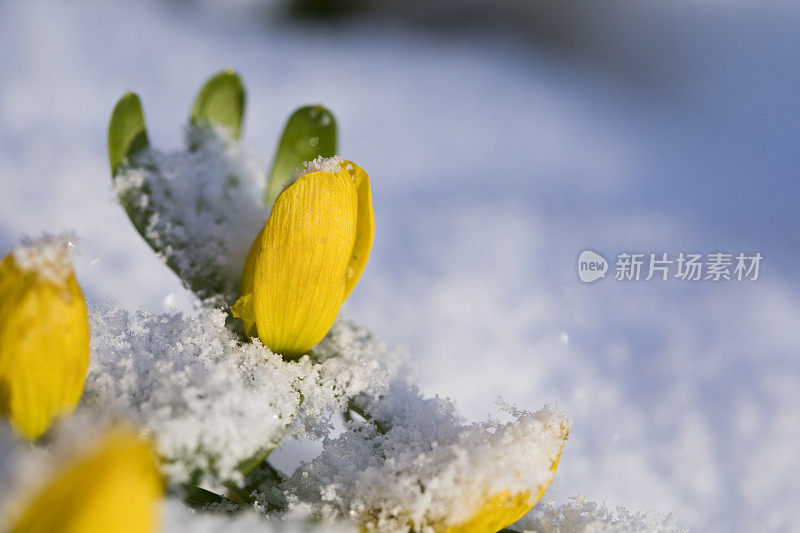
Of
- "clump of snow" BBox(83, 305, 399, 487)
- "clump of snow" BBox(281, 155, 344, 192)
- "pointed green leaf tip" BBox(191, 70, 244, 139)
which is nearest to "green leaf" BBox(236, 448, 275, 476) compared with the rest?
"clump of snow" BBox(83, 305, 399, 487)

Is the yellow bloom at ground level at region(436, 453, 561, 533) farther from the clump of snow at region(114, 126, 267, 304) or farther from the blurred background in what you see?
the clump of snow at region(114, 126, 267, 304)

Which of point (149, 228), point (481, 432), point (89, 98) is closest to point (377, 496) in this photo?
point (481, 432)

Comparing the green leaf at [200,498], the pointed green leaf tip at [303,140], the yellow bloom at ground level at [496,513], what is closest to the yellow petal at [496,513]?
the yellow bloom at ground level at [496,513]

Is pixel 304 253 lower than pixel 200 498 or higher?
higher

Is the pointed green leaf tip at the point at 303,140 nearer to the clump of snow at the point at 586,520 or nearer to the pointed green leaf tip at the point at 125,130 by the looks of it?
the pointed green leaf tip at the point at 125,130

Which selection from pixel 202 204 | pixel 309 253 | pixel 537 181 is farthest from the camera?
pixel 537 181

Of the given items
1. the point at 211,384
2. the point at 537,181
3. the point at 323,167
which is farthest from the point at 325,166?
the point at 537,181

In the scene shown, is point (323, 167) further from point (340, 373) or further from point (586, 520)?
point (586, 520)
